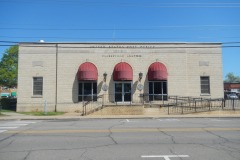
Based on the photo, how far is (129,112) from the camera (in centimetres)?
2362

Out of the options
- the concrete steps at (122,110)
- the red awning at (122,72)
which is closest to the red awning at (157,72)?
the red awning at (122,72)

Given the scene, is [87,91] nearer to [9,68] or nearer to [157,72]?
[157,72]

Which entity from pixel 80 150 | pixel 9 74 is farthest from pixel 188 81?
pixel 9 74

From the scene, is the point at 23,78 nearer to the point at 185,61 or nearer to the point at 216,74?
the point at 185,61

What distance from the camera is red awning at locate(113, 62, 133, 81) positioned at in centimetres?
2586

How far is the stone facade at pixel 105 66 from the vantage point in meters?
26.8

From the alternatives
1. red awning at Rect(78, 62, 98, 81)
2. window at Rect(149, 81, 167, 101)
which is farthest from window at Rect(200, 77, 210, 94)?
red awning at Rect(78, 62, 98, 81)

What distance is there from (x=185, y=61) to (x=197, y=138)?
18.1 meters

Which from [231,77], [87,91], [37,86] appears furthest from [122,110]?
[231,77]

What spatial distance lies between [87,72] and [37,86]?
18.9ft

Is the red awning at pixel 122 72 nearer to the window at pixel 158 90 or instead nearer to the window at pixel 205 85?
the window at pixel 158 90

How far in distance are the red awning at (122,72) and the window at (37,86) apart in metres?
7.81

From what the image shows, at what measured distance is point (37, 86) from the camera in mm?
27109

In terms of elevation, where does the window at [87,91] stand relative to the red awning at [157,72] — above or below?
below
